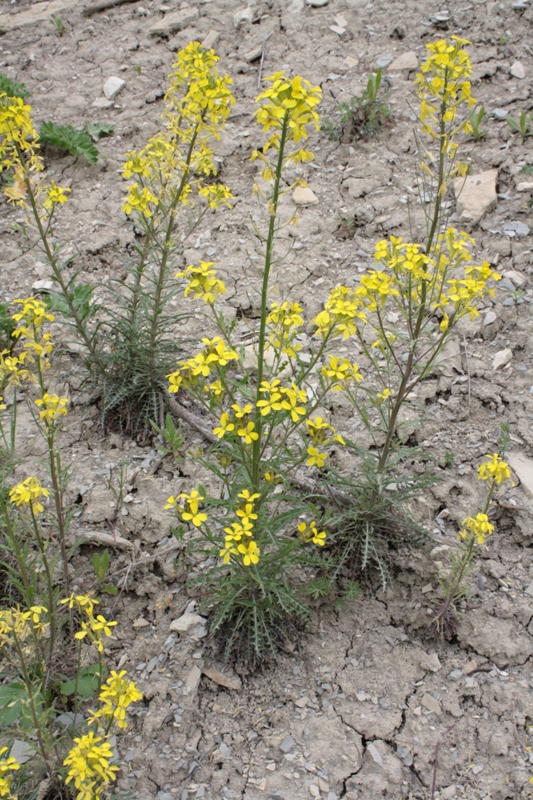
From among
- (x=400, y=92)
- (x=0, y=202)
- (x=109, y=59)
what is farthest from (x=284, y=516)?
(x=109, y=59)

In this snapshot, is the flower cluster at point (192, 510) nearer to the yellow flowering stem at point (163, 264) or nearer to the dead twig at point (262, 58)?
the yellow flowering stem at point (163, 264)

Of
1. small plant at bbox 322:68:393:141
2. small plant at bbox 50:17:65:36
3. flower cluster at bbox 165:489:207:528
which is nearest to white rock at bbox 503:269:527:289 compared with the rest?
small plant at bbox 322:68:393:141

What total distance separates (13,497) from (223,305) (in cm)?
223

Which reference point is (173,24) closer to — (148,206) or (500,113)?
(500,113)

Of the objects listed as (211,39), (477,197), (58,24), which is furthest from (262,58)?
(477,197)

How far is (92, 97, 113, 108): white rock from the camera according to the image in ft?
18.3

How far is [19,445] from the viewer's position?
355 centimetres

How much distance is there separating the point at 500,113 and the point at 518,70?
511mm

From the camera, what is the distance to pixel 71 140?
16.5 feet

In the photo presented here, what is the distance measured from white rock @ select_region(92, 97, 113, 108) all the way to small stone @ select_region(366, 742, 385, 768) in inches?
206

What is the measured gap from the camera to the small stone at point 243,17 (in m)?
5.98

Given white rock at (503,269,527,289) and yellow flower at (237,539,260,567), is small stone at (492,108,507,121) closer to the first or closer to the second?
white rock at (503,269,527,289)

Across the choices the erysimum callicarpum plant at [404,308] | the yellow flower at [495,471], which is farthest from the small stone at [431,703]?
the yellow flower at [495,471]

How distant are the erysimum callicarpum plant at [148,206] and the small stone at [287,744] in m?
1.72
